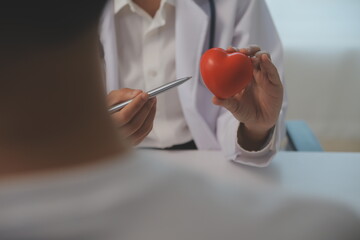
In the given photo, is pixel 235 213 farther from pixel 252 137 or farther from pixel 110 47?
pixel 110 47

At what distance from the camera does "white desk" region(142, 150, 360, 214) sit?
0.49 m

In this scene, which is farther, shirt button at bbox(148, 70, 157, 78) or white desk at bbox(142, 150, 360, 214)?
shirt button at bbox(148, 70, 157, 78)

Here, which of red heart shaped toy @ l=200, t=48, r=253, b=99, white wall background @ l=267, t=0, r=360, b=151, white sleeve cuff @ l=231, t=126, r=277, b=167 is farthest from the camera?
white wall background @ l=267, t=0, r=360, b=151

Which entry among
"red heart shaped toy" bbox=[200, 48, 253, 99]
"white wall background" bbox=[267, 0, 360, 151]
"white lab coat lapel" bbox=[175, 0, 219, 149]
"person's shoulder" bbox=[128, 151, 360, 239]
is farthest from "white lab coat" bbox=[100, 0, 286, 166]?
"white wall background" bbox=[267, 0, 360, 151]

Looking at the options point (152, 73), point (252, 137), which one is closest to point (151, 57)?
point (152, 73)

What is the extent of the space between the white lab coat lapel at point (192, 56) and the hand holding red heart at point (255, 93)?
15 cm

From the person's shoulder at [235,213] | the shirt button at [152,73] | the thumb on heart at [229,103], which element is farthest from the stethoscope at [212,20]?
the person's shoulder at [235,213]

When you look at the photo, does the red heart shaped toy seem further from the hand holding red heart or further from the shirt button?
the shirt button

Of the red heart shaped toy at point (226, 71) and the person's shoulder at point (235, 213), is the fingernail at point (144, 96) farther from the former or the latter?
the person's shoulder at point (235, 213)

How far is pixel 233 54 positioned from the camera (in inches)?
17.9

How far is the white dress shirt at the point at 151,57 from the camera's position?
73 centimetres

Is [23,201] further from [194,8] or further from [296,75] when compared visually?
[296,75]

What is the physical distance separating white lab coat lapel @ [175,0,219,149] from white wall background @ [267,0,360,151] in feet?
2.18

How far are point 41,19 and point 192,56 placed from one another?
21.7 inches
